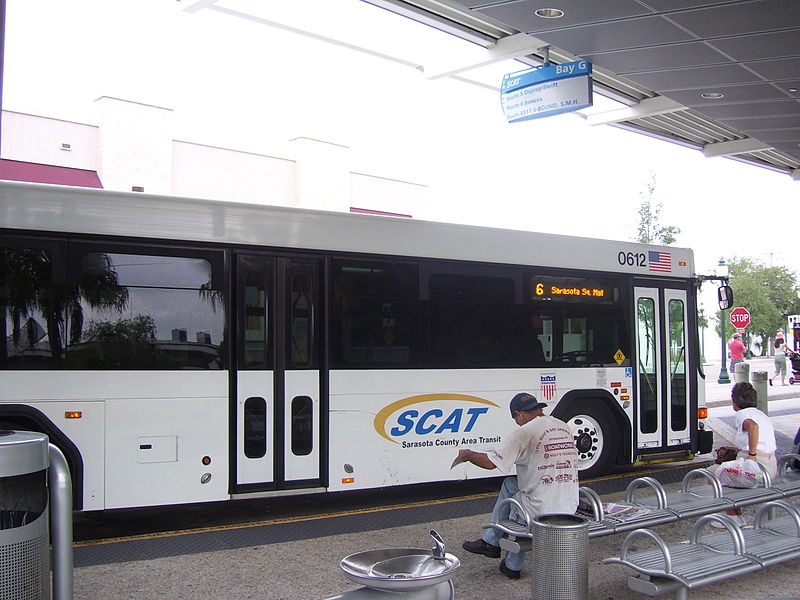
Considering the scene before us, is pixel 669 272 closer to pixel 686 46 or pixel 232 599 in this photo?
pixel 686 46

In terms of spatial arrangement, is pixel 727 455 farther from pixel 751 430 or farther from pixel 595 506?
pixel 595 506

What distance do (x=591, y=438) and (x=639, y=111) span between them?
221 inches

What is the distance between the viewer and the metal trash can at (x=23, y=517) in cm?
375

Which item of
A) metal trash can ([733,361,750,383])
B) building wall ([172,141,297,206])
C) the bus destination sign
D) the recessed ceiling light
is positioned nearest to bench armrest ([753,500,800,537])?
the bus destination sign

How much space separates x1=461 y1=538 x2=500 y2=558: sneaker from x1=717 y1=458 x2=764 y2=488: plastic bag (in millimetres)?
2550

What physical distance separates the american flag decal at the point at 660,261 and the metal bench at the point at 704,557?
5.15 meters

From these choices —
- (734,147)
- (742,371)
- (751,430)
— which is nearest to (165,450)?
(751,430)

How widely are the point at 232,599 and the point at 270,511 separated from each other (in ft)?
9.67

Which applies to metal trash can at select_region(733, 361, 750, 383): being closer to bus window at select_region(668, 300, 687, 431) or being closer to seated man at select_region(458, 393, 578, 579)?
bus window at select_region(668, 300, 687, 431)

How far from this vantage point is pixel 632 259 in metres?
10.9

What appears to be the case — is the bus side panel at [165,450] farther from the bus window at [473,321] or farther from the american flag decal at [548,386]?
the american flag decal at [548,386]

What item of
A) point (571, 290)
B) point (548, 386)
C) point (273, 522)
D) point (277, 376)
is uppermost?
point (571, 290)

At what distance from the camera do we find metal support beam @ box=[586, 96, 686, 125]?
12492 millimetres

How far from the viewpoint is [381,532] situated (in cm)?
755
